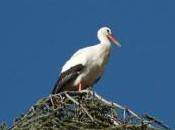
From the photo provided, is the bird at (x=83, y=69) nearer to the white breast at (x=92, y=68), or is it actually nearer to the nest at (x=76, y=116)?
the white breast at (x=92, y=68)

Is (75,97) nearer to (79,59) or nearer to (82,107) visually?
(82,107)

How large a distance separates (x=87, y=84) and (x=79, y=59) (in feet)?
1.60

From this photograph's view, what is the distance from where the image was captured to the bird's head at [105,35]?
58.7 feet

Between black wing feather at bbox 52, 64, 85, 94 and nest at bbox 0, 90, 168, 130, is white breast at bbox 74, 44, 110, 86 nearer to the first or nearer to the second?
black wing feather at bbox 52, 64, 85, 94

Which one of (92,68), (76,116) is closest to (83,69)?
(92,68)

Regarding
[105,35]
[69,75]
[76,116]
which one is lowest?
[76,116]

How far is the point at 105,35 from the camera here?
17969mm

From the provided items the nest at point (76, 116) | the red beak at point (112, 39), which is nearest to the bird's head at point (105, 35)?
the red beak at point (112, 39)

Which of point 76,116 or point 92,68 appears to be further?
point 92,68

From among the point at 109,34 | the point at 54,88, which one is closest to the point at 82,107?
the point at 54,88

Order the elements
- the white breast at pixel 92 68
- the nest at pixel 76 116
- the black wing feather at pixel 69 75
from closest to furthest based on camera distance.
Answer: the nest at pixel 76 116 → the black wing feather at pixel 69 75 → the white breast at pixel 92 68

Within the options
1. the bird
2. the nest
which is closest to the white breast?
the bird

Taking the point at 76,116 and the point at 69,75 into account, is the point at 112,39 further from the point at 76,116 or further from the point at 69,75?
the point at 76,116

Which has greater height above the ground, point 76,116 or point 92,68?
point 92,68
